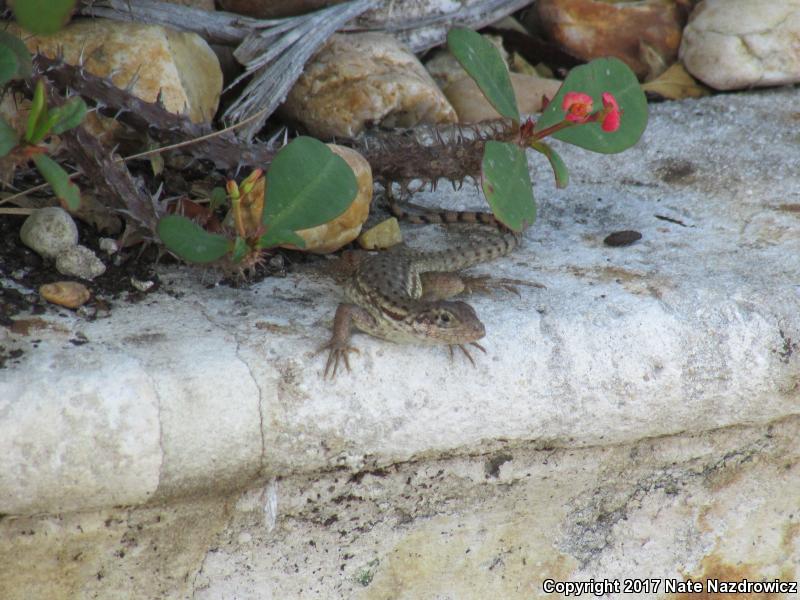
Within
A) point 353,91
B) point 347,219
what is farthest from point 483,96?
point 347,219

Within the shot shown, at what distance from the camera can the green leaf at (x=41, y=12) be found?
2.17m

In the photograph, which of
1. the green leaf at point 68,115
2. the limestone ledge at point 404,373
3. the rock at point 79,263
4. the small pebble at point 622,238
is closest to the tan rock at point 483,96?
the limestone ledge at point 404,373

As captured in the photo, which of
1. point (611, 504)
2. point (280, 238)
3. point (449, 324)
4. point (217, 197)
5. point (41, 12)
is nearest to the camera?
point (41, 12)

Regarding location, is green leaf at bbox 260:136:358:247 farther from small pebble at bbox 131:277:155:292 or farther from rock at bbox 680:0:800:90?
rock at bbox 680:0:800:90

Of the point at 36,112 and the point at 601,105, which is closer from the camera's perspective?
the point at 36,112

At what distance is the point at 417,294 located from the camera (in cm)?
353

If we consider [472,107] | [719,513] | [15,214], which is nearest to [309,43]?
[472,107]

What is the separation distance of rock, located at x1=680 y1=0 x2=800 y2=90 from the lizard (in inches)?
75.9

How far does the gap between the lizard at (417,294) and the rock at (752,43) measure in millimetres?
1929

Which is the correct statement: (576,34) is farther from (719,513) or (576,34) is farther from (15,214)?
(15,214)

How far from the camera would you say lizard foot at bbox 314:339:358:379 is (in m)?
2.84

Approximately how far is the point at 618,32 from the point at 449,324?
9.67 feet

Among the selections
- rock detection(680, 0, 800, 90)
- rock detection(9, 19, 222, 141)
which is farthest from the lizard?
rock detection(680, 0, 800, 90)

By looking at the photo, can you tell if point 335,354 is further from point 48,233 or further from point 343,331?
point 48,233
